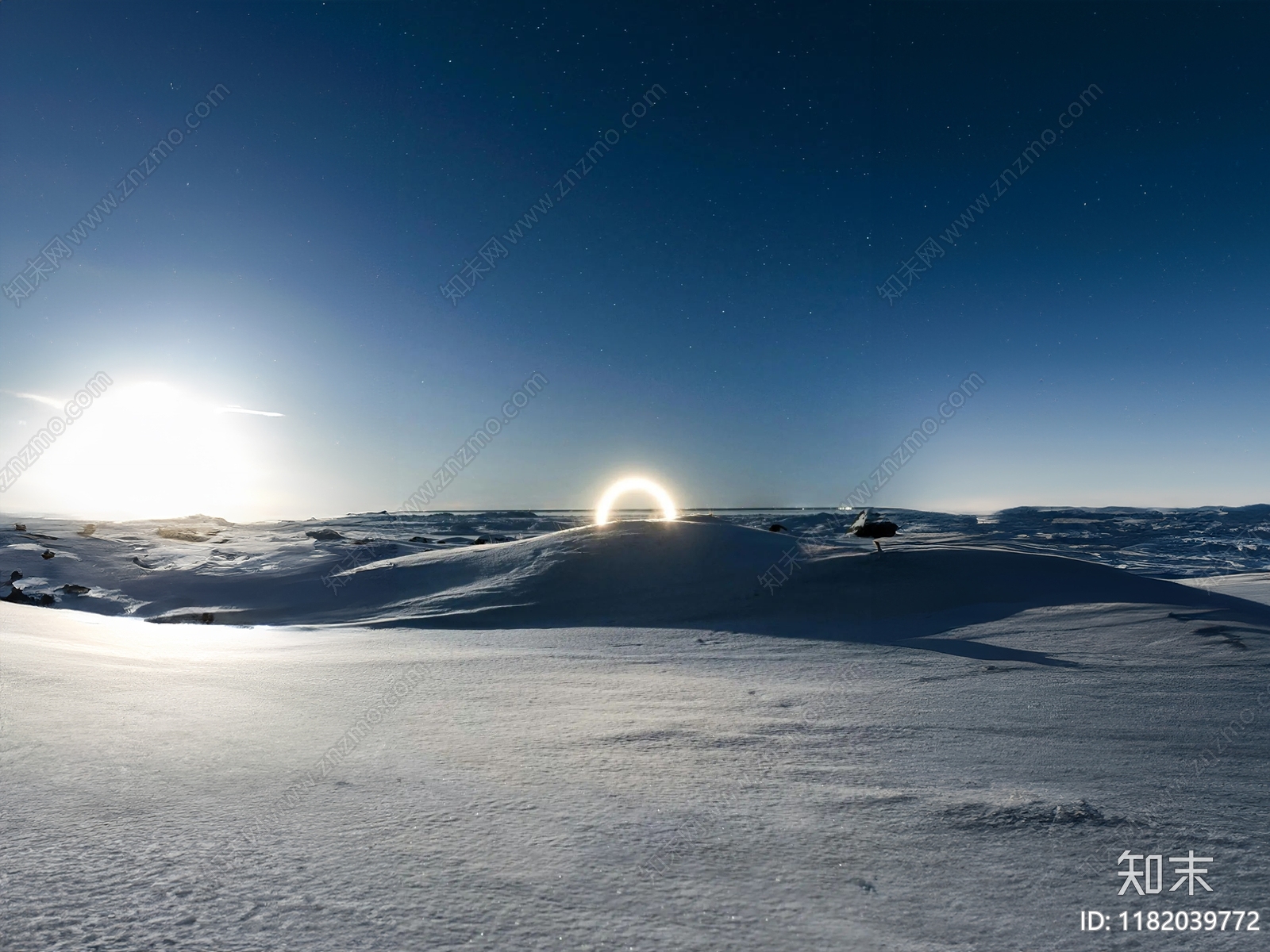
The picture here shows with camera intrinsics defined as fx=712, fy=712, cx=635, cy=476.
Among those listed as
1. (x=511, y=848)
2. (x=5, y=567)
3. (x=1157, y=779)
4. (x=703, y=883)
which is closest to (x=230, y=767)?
(x=511, y=848)

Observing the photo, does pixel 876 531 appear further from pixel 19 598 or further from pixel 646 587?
pixel 19 598

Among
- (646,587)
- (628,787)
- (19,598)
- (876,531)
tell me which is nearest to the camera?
(628,787)

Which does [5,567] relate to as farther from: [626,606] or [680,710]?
[680,710]

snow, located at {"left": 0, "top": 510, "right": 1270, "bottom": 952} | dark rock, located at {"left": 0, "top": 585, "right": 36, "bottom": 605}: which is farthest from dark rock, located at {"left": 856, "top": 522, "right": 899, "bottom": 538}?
dark rock, located at {"left": 0, "top": 585, "right": 36, "bottom": 605}

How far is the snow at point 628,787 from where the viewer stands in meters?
1.31

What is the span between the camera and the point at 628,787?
79.5 inches

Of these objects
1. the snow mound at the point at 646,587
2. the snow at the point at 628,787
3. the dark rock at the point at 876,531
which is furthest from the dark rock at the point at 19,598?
the dark rock at the point at 876,531

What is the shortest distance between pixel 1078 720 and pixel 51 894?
10.7 feet

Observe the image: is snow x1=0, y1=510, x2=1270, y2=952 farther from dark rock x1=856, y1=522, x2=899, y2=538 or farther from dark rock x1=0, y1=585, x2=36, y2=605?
dark rock x1=856, y1=522, x2=899, y2=538

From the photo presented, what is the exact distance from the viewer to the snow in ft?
4.30

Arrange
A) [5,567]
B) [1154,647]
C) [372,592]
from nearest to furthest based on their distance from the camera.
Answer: [1154,647]
[372,592]
[5,567]

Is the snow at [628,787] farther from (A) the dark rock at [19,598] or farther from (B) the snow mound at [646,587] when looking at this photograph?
(A) the dark rock at [19,598]

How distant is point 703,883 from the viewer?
144 cm

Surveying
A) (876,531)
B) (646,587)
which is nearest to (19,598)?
(646,587)
